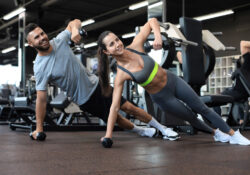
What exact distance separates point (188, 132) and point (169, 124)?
0.28 meters

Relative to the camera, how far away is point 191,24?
3.40m

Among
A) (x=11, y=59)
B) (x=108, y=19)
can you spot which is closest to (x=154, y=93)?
(x=108, y=19)

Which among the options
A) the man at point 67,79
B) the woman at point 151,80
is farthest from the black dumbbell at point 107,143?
the man at point 67,79

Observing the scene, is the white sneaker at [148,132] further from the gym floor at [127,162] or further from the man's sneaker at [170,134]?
the gym floor at [127,162]

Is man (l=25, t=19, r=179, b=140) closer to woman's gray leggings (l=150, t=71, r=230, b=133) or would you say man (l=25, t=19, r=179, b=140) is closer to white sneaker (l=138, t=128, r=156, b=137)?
white sneaker (l=138, t=128, r=156, b=137)

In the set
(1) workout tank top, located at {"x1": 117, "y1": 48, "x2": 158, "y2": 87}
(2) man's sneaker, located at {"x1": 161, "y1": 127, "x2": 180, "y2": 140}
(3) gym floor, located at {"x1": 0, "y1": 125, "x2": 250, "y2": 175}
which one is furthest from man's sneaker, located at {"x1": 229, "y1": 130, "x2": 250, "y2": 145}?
(1) workout tank top, located at {"x1": 117, "y1": 48, "x2": 158, "y2": 87}

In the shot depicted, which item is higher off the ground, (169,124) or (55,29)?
(55,29)

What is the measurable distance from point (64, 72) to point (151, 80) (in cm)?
83

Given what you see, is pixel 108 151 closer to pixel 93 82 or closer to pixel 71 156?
pixel 71 156

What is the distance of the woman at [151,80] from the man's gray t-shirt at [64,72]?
327 mm

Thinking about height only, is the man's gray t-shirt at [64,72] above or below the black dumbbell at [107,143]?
above

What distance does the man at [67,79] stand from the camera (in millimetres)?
2740

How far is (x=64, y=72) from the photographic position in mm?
2807

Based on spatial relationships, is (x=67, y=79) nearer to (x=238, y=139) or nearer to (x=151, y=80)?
(x=151, y=80)
